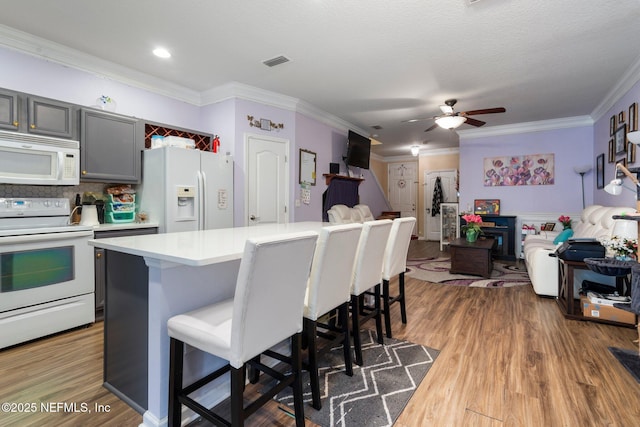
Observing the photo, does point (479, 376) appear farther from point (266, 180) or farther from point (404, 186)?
point (404, 186)

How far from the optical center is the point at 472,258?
15.3ft

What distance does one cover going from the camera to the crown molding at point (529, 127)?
546cm

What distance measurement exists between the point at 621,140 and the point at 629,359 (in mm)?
3085

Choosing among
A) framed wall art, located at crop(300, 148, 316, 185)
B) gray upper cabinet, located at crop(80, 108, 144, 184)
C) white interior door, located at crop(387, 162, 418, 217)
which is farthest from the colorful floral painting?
gray upper cabinet, located at crop(80, 108, 144, 184)

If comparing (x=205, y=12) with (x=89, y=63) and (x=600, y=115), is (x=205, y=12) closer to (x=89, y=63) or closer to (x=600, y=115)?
(x=89, y=63)

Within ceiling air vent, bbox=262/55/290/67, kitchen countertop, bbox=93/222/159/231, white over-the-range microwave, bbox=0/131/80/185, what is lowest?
kitchen countertop, bbox=93/222/159/231

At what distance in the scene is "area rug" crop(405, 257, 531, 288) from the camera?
4.31 meters

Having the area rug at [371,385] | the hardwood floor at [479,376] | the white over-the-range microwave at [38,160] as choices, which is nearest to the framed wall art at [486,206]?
the hardwood floor at [479,376]

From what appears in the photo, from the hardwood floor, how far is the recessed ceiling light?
8.89 ft

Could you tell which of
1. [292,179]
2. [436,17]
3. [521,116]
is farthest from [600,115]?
[292,179]

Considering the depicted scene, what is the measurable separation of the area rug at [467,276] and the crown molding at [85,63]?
14.1 feet

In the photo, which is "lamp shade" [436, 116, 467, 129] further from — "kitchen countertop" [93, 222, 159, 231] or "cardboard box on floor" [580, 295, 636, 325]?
"kitchen countertop" [93, 222, 159, 231]

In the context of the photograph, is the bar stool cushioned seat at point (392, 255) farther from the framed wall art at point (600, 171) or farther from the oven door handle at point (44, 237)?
the framed wall art at point (600, 171)

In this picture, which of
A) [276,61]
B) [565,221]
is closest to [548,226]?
[565,221]
